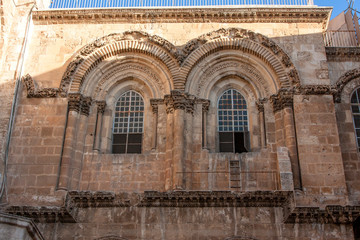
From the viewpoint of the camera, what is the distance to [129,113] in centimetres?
1702

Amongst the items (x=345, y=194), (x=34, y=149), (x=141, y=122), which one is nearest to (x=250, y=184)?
(x=345, y=194)

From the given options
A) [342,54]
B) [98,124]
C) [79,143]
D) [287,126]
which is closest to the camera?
[287,126]

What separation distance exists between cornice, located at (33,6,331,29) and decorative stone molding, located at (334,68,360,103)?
2.27m

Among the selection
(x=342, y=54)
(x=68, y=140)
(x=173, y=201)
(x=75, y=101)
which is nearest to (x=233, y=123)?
(x=173, y=201)

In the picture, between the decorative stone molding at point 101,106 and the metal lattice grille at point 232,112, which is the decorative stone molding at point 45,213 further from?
the metal lattice grille at point 232,112

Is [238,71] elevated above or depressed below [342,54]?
below

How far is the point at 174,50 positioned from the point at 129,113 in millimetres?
2847

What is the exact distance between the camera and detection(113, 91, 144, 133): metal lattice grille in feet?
54.9

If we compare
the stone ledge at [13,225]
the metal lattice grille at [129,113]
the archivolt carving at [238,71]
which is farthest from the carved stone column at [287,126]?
the stone ledge at [13,225]

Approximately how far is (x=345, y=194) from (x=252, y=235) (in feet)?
10.5

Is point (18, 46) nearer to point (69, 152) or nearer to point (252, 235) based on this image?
point (69, 152)

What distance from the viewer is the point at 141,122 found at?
16781mm

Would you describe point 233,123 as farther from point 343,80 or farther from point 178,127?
point 343,80

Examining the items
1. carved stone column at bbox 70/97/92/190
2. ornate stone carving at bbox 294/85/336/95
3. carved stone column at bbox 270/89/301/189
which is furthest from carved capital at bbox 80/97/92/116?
ornate stone carving at bbox 294/85/336/95
